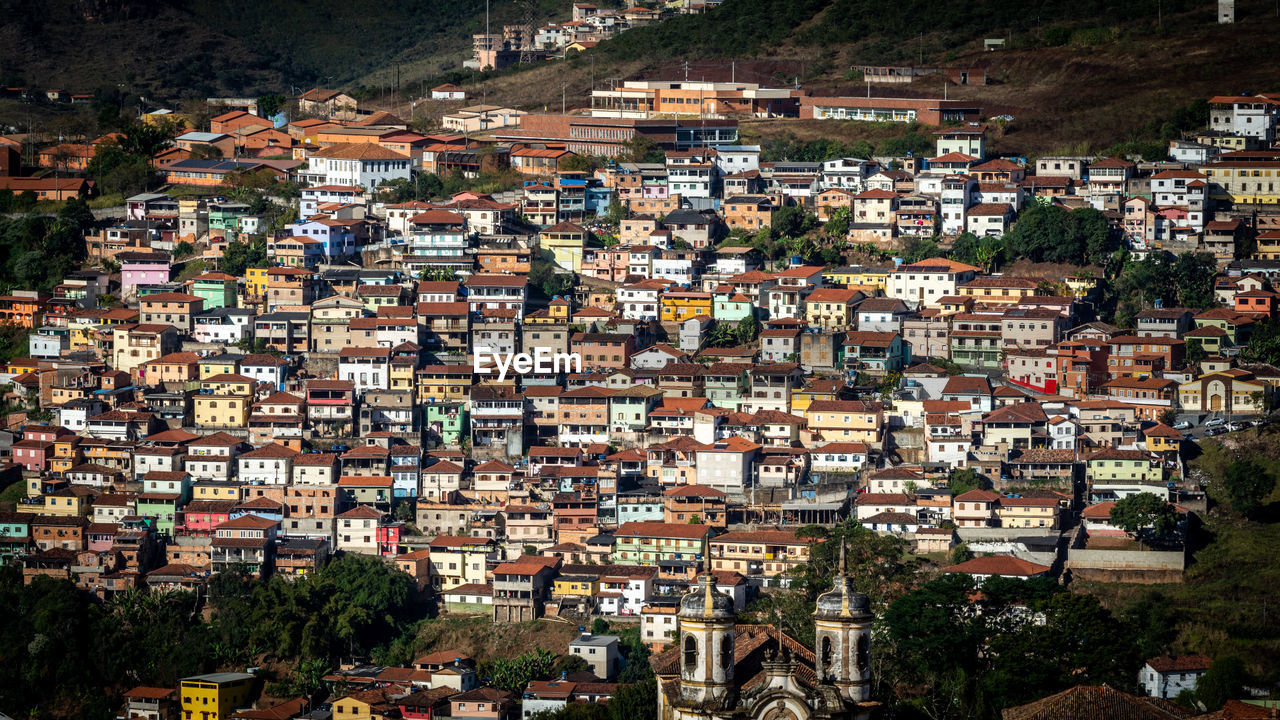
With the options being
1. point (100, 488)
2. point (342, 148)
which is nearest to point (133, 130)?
point (342, 148)

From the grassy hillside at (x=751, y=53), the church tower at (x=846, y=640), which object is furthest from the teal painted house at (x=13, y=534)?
the church tower at (x=846, y=640)

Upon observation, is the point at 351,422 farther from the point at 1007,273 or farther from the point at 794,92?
the point at 794,92

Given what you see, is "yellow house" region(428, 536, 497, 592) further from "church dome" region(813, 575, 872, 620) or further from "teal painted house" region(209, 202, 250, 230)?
"church dome" region(813, 575, 872, 620)

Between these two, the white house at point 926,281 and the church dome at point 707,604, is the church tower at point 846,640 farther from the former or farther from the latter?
the white house at point 926,281

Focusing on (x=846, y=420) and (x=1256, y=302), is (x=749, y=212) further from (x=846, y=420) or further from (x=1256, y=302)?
(x=1256, y=302)

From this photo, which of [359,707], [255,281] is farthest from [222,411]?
[359,707]

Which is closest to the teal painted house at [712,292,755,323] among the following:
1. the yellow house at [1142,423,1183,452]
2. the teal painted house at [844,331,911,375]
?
the teal painted house at [844,331,911,375]
